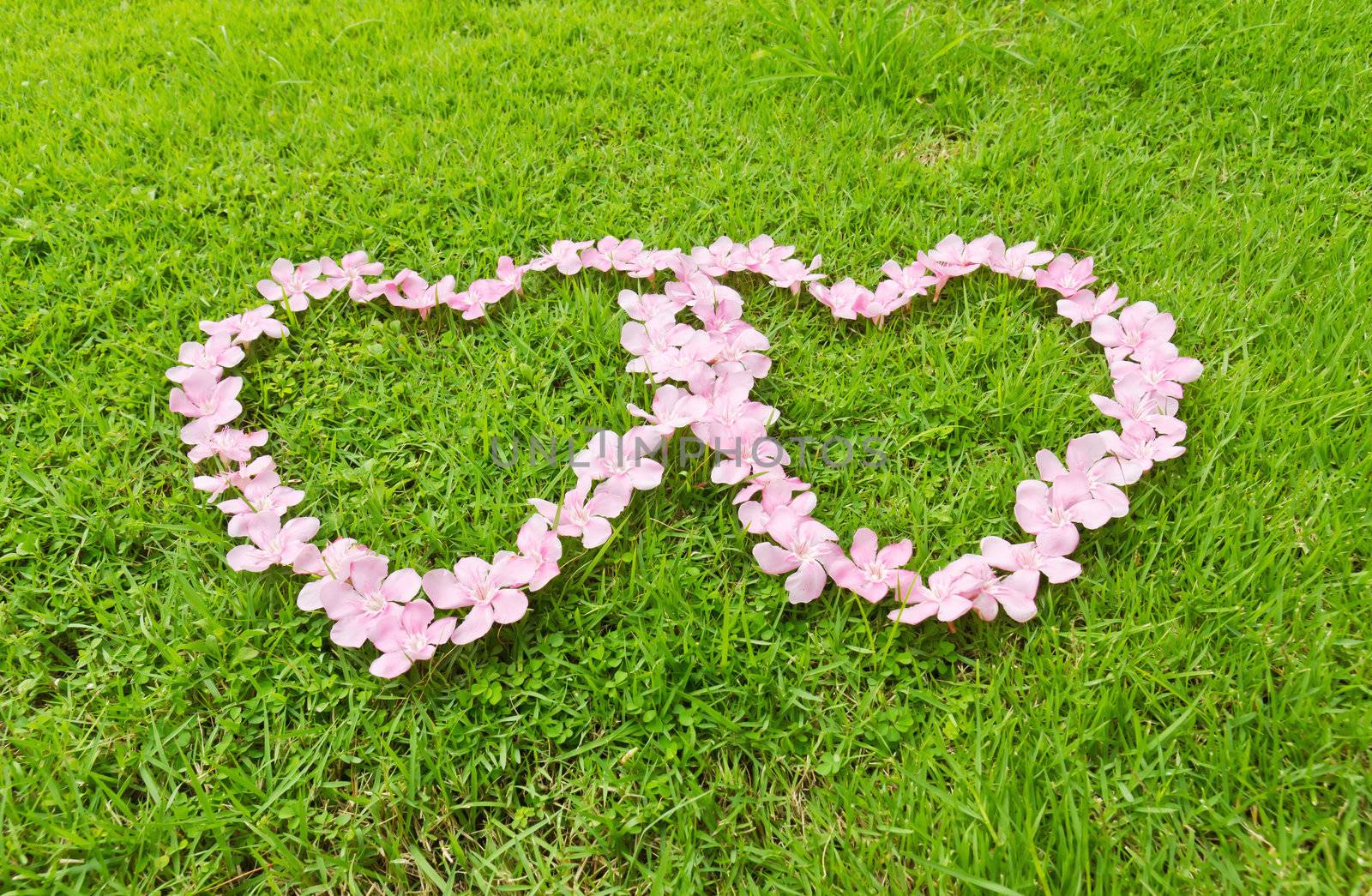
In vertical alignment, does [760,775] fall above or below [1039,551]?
below

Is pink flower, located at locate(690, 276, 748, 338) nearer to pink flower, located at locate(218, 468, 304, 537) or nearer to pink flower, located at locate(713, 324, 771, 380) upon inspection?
pink flower, located at locate(713, 324, 771, 380)

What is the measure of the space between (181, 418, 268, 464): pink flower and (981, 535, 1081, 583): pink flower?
4.52 feet

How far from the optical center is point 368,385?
6.23 feet

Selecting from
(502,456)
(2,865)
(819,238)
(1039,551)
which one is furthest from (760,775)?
(819,238)

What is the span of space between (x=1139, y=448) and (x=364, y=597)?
1410 millimetres

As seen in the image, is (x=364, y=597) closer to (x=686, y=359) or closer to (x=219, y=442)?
(x=219, y=442)

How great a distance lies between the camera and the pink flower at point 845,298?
1938mm

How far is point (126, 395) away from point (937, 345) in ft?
5.80

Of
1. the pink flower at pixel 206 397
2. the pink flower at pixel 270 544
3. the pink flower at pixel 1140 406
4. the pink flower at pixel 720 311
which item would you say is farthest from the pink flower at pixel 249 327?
the pink flower at pixel 1140 406

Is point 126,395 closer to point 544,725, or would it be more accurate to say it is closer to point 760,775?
point 544,725

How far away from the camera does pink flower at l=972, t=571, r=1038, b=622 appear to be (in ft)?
4.53

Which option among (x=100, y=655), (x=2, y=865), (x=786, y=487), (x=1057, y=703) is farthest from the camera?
(x=786, y=487)

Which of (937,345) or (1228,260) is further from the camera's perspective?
(1228,260)

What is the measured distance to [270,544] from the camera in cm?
151
